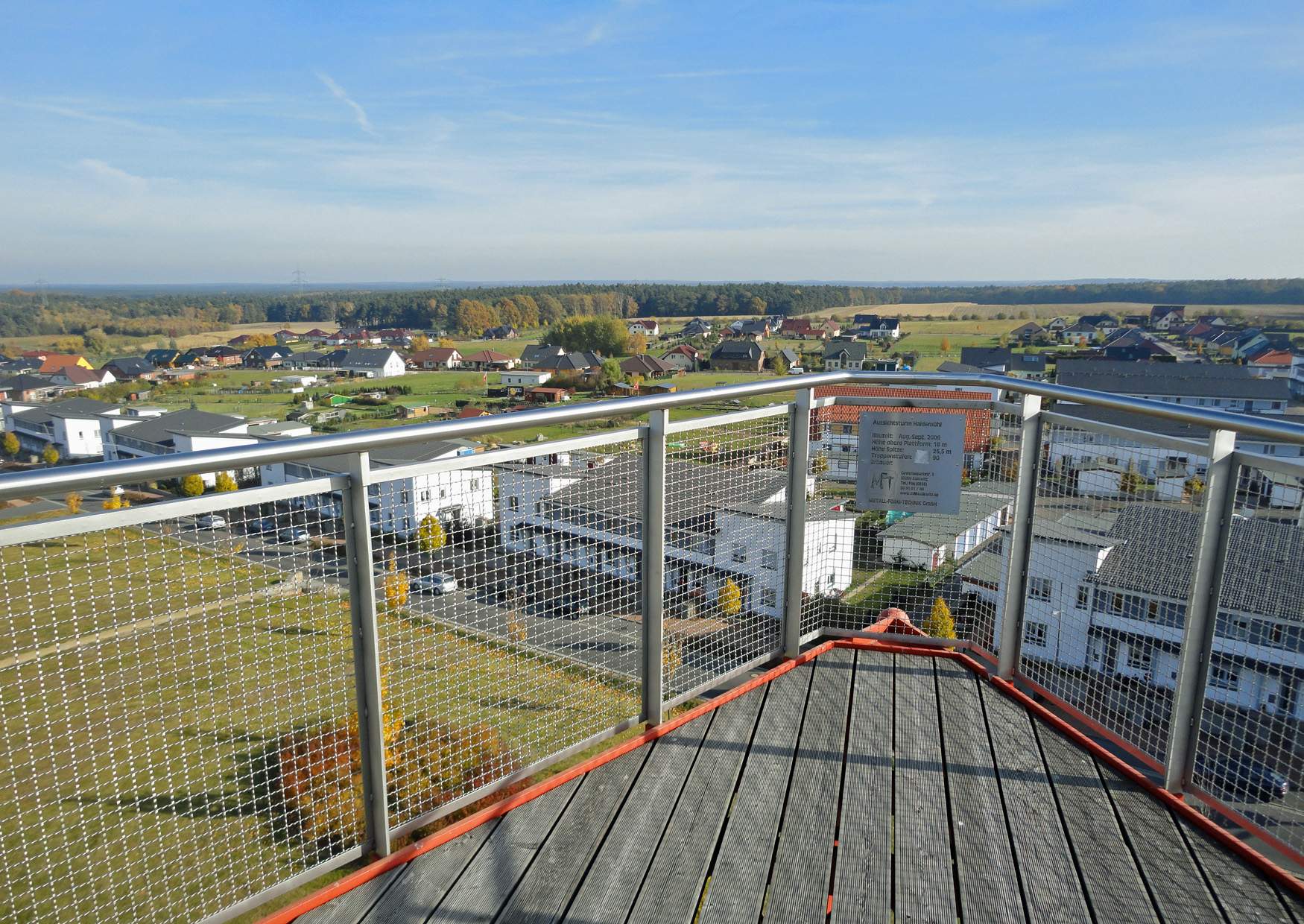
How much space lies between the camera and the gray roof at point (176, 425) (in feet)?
104

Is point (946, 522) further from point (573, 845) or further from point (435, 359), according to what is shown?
point (435, 359)

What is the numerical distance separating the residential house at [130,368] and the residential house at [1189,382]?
6312 cm

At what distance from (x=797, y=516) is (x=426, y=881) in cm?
209

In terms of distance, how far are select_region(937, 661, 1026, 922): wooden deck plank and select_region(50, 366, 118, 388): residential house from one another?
6350cm

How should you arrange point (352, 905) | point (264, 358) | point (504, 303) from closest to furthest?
point (352, 905)
point (264, 358)
point (504, 303)

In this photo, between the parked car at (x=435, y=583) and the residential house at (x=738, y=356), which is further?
the residential house at (x=738, y=356)

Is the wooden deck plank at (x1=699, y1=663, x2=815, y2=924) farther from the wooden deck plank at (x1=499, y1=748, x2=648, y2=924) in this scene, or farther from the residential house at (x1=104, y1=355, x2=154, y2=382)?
the residential house at (x1=104, y1=355, x2=154, y2=382)

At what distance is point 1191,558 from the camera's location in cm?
247

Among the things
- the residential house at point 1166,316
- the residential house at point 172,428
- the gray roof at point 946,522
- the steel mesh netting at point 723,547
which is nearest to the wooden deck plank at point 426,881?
the steel mesh netting at point 723,547

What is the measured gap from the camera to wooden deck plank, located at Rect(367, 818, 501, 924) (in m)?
1.99

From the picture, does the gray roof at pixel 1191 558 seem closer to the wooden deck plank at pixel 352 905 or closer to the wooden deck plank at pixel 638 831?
the wooden deck plank at pixel 638 831

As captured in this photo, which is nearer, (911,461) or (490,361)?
(911,461)

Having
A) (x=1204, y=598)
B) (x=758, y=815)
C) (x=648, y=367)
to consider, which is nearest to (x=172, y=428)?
(x=648, y=367)

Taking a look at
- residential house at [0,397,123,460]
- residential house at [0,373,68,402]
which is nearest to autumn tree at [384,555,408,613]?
residential house at [0,397,123,460]
